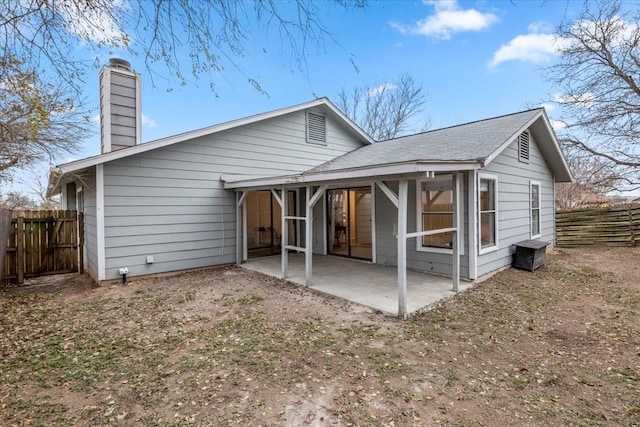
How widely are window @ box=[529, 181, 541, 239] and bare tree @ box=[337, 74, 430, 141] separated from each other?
40.3ft

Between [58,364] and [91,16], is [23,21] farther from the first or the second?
[58,364]

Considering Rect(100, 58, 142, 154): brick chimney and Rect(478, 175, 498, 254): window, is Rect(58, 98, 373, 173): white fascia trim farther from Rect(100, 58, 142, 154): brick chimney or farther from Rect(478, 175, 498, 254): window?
Rect(478, 175, 498, 254): window

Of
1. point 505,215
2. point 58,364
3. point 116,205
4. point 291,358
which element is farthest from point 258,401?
point 505,215

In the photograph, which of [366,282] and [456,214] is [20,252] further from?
[456,214]

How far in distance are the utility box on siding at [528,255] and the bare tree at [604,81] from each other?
7483mm

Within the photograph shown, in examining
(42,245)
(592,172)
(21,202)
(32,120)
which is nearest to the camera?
(32,120)

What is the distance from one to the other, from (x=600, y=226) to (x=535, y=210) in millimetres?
4488

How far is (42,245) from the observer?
7.02 metres

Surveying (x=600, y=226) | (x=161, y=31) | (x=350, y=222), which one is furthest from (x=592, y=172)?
(x=161, y=31)

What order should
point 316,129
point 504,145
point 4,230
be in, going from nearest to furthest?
point 504,145 < point 4,230 < point 316,129

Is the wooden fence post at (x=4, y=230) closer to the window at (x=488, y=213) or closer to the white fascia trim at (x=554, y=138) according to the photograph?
the window at (x=488, y=213)

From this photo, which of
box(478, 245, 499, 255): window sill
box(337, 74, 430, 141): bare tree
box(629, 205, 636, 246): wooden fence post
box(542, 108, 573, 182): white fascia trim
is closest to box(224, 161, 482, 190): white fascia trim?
box(478, 245, 499, 255): window sill

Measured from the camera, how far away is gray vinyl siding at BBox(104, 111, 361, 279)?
6.43 metres

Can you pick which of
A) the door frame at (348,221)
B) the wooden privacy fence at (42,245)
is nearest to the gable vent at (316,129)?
the door frame at (348,221)
